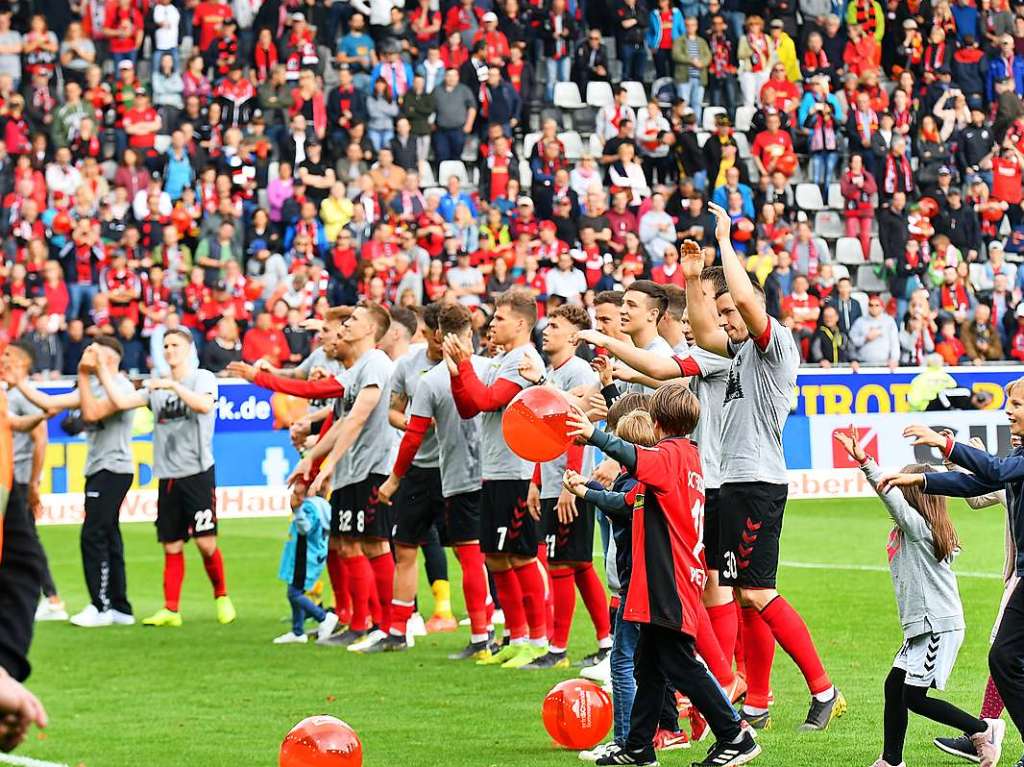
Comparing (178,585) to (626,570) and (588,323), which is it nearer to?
(588,323)

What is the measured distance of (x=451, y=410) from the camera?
12.0 metres

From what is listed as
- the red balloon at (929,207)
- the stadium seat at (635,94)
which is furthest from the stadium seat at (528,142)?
the red balloon at (929,207)

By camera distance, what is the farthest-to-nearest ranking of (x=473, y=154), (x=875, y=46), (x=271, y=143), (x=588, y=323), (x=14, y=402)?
(x=875, y=46) < (x=473, y=154) < (x=271, y=143) < (x=14, y=402) < (x=588, y=323)

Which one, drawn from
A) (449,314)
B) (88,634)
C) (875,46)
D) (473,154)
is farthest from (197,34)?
(449,314)

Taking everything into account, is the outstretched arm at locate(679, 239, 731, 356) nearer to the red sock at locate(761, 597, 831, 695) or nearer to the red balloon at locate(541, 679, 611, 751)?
the red sock at locate(761, 597, 831, 695)

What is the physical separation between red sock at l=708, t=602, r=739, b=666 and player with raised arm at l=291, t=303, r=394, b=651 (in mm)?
4183

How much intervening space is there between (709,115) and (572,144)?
9.18ft

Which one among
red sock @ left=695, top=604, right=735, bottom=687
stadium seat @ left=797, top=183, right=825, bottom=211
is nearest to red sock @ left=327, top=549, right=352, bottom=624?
red sock @ left=695, top=604, right=735, bottom=687

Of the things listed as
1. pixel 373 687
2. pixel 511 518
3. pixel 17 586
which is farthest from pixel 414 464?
pixel 17 586

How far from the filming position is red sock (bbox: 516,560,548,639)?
1130cm

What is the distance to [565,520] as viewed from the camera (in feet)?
34.4

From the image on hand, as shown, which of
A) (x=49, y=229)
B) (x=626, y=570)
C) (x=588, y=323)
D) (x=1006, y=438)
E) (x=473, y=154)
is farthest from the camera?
(x=473, y=154)

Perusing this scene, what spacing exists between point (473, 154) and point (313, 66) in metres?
3.23

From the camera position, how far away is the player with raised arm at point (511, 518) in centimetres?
1077
